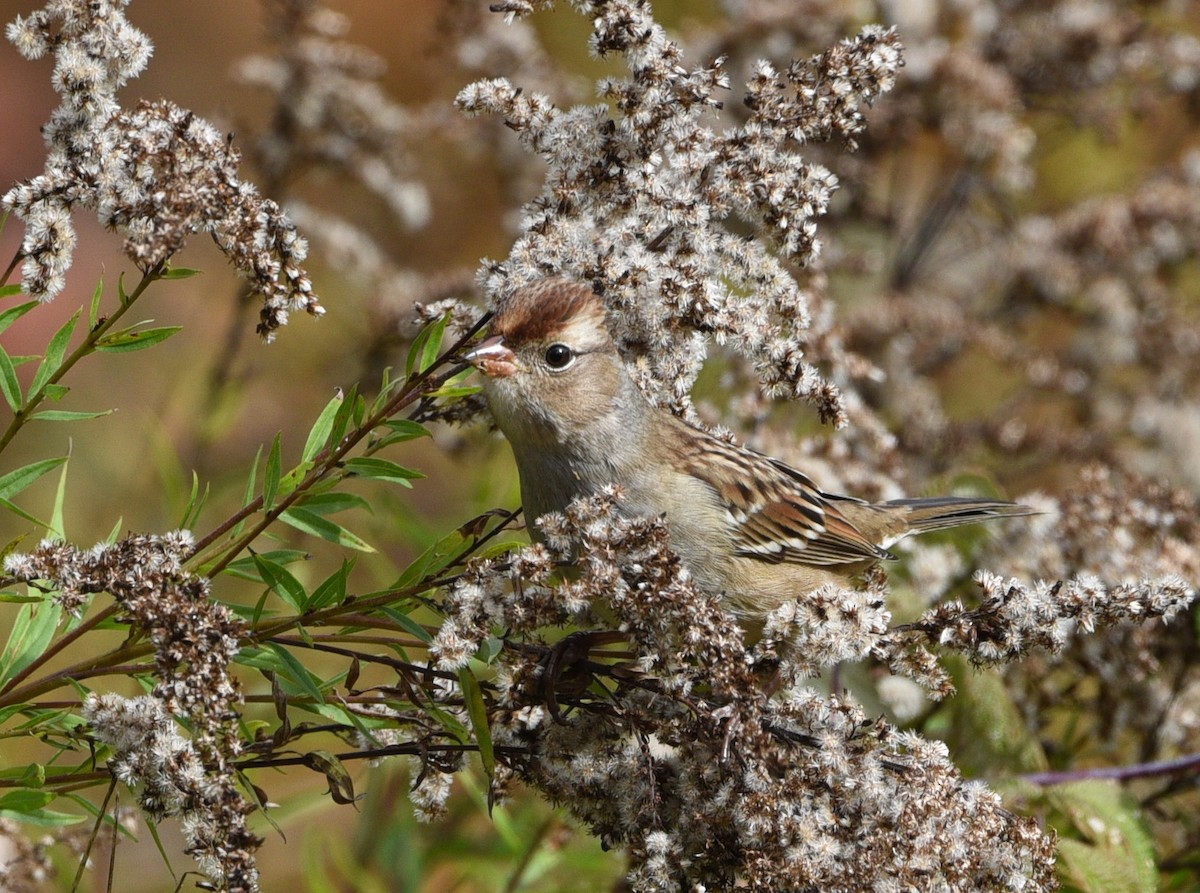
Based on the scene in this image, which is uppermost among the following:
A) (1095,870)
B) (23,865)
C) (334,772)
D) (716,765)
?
(1095,870)

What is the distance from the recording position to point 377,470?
173cm

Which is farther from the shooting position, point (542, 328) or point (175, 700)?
point (542, 328)

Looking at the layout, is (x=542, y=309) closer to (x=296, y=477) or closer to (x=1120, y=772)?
(x=296, y=477)

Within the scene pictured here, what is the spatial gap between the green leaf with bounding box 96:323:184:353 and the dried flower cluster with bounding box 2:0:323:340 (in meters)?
0.11

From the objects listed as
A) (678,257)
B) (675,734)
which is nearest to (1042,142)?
(678,257)

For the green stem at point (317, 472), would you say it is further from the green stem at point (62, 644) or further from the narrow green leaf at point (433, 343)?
the green stem at point (62, 644)

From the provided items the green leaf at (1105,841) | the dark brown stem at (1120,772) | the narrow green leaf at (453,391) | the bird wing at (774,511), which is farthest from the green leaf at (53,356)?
the dark brown stem at (1120,772)

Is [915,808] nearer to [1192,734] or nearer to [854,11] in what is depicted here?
[1192,734]

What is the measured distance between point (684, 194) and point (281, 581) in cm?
79

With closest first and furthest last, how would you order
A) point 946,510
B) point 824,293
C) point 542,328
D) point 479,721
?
point 479,721, point 542,328, point 946,510, point 824,293

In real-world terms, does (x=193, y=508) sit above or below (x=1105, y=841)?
below

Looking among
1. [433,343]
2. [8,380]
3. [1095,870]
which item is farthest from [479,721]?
[1095,870]

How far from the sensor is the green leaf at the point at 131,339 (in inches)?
65.7

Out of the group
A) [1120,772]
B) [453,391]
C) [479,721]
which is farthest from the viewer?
[1120,772]
